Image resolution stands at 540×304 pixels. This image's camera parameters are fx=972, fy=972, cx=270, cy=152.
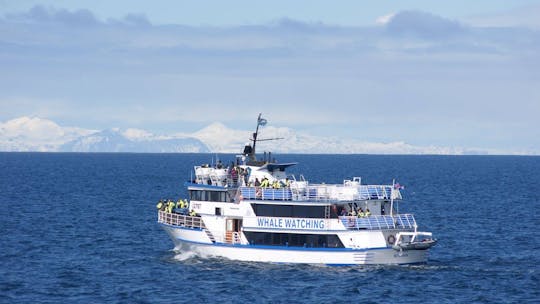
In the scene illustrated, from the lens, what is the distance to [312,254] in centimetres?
5872

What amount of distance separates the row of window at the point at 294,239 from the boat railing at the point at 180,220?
3.89m

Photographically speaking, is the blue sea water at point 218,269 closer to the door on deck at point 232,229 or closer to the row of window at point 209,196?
the door on deck at point 232,229

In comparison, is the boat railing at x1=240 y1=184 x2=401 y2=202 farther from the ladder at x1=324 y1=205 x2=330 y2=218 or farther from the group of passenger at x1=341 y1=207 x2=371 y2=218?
the group of passenger at x1=341 y1=207 x2=371 y2=218

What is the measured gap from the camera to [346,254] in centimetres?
5809

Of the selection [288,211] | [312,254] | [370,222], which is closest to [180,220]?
[288,211]

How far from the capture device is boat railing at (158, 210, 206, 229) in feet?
206

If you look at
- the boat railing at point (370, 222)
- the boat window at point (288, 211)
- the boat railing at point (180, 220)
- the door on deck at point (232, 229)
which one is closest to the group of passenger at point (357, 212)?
the boat railing at point (370, 222)

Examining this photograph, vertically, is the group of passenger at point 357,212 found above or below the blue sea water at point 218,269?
above

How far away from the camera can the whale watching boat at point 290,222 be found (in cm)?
5818

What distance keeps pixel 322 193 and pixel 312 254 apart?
12.9ft

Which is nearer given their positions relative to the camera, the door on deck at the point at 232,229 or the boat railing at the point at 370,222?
the boat railing at the point at 370,222

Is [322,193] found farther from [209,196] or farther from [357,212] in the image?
[209,196]

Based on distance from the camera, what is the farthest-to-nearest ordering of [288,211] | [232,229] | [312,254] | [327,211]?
1. [232,229]
2. [288,211]
3. [327,211]
4. [312,254]

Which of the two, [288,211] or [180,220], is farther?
[180,220]
